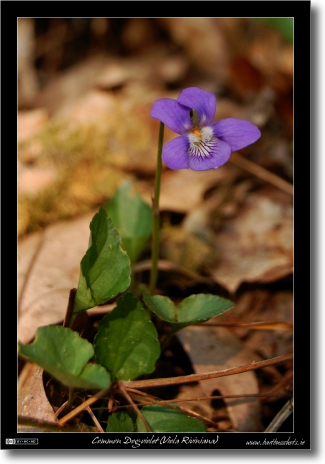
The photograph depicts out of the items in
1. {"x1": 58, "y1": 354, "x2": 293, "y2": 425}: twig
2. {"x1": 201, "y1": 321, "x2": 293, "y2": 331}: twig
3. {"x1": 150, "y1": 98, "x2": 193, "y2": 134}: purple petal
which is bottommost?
{"x1": 58, "y1": 354, "x2": 293, "y2": 425}: twig

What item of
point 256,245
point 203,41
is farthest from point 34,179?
point 203,41

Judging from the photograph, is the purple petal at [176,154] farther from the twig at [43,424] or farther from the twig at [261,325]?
the twig at [43,424]

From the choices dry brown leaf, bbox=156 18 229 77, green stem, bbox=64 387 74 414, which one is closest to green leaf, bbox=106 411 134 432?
green stem, bbox=64 387 74 414

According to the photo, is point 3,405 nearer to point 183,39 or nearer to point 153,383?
point 153,383

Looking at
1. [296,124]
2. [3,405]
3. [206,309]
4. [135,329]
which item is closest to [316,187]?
[296,124]

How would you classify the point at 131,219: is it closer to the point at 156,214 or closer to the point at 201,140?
the point at 156,214

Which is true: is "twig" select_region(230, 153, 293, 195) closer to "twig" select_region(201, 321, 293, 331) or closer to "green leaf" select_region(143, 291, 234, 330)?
"twig" select_region(201, 321, 293, 331)
